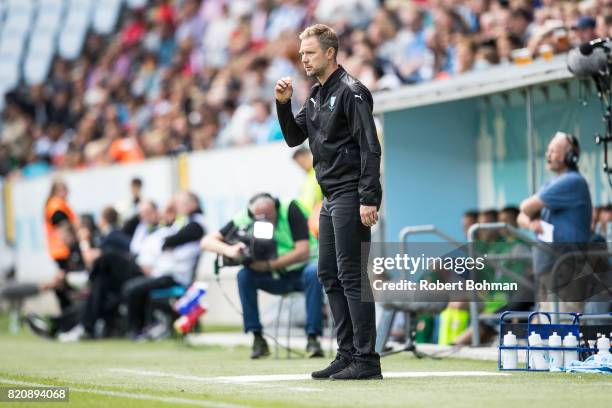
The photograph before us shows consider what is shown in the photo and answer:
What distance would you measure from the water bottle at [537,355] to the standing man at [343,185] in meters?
1.30

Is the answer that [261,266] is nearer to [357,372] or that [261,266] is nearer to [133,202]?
[357,372]

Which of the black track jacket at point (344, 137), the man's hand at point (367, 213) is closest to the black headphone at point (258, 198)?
the black track jacket at point (344, 137)

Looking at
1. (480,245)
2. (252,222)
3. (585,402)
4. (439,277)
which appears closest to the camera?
(585,402)

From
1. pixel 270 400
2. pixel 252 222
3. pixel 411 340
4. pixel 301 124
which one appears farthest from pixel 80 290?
pixel 270 400

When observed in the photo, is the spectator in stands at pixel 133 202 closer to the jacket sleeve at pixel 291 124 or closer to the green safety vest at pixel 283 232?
the green safety vest at pixel 283 232

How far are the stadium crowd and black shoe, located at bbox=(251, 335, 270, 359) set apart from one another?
10.8 feet

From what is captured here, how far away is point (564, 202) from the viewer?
387 inches

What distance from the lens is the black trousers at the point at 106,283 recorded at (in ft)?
52.4

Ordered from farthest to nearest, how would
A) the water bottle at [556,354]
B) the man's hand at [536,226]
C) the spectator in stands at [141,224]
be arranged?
the spectator in stands at [141,224] < the man's hand at [536,226] < the water bottle at [556,354]

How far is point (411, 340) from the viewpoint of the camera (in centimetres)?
1058

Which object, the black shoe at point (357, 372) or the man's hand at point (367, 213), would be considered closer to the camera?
the man's hand at point (367, 213)

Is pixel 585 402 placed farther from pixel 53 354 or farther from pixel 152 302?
pixel 152 302

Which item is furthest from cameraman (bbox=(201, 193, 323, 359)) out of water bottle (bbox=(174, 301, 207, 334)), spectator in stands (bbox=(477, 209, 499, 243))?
water bottle (bbox=(174, 301, 207, 334))

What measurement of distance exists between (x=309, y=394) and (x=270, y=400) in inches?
14.2
